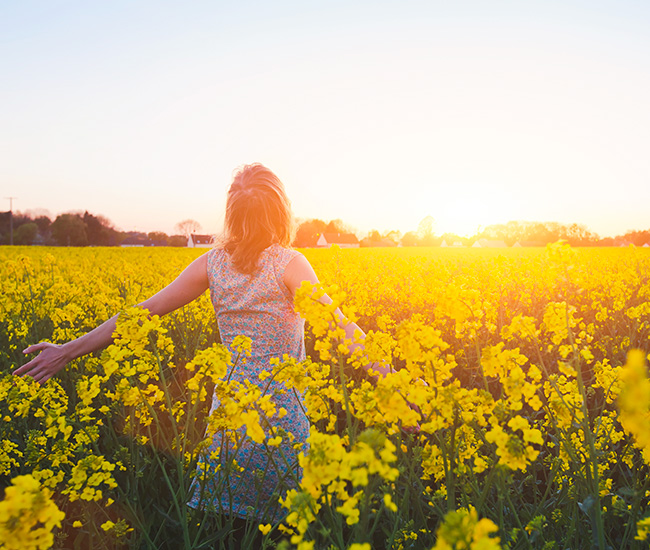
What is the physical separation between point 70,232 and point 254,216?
57.3 metres

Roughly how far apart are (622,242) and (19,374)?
54.0 m

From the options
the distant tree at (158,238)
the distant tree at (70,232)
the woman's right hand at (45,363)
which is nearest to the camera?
the woman's right hand at (45,363)

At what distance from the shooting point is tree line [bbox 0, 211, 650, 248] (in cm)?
5209

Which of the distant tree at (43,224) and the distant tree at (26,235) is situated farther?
the distant tree at (43,224)

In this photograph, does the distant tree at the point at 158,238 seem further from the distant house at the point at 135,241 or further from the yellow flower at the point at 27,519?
the yellow flower at the point at 27,519

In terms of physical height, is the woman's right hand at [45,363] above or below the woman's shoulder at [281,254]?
below

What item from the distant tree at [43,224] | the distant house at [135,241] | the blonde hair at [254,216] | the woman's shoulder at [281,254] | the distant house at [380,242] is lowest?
the woman's shoulder at [281,254]

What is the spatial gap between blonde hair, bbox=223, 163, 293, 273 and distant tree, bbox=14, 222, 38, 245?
6424 cm

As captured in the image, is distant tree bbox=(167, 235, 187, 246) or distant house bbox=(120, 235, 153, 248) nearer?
distant tree bbox=(167, 235, 187, 246)

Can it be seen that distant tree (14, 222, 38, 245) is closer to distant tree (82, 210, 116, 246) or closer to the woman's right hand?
distant tree (82, 210, 116, 246)

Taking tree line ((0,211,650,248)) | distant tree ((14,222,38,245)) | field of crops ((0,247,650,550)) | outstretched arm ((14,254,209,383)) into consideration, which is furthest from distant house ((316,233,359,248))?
field of crops ((0,247,650,550))

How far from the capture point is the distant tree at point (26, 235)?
184 ft

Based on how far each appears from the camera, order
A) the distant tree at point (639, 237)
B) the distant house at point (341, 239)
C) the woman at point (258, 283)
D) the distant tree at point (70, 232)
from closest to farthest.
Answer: the woman at point (258, 283) < the distant tree at point (639, 237) < the distant tree at point (70, 232) < the distant house at point (341, 239)

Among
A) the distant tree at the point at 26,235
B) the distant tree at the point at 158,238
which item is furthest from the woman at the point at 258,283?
the distant tree at the point at 26,235
